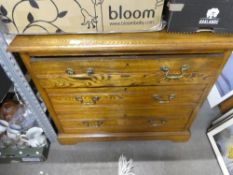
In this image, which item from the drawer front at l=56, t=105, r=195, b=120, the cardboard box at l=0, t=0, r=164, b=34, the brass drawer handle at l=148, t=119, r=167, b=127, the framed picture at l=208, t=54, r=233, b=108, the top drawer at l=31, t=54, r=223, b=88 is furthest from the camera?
the framed picture at l=208, t=54, r=233, b=108

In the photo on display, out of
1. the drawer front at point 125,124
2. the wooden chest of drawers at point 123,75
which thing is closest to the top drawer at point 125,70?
the wooden chest of drawers at point 123,75

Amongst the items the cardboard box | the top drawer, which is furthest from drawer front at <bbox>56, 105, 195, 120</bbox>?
the cardboard box

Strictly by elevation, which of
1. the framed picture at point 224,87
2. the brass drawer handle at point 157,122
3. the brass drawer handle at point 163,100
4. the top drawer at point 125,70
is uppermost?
the framed picture at point 224,87

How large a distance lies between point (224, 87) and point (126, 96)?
71 cm

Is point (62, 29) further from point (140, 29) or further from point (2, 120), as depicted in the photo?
point (2, 120)

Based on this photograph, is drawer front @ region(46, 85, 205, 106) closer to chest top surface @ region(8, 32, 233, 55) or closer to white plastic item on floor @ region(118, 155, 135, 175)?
chest top surface @ region(8, 32, 233, 55)

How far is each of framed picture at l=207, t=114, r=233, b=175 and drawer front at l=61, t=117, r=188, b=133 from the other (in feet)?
0.76

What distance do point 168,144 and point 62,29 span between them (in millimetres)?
927

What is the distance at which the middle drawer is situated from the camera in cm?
88

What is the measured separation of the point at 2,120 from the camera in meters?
1.16

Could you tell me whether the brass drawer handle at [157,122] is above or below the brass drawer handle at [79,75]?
below

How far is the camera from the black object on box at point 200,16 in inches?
24.6

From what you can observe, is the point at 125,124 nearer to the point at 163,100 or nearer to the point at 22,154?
the point at 163,100

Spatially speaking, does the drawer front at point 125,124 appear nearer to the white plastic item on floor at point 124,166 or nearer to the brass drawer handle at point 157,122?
the brass drawer handle at point 157,122
